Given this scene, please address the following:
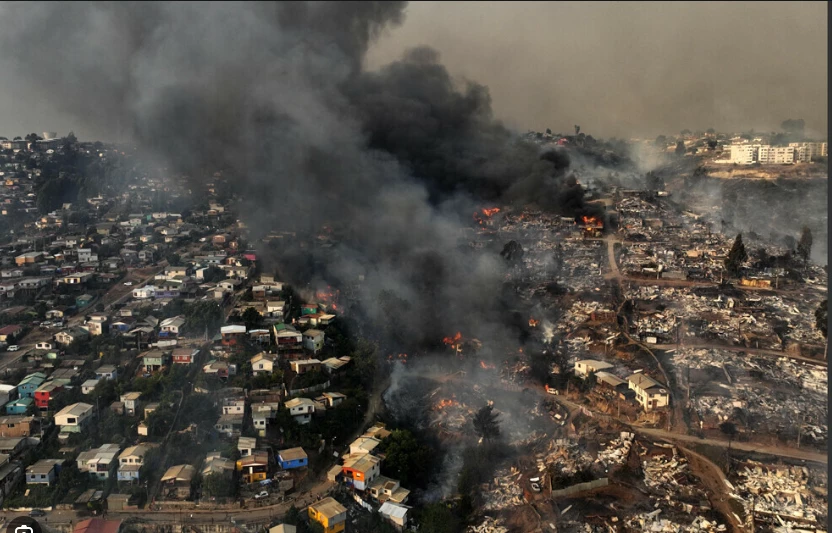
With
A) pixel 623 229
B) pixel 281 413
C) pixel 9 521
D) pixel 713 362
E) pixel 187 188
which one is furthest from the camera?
pixel 187 188

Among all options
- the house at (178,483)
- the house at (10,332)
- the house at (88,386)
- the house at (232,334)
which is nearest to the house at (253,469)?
the house at (178,483)

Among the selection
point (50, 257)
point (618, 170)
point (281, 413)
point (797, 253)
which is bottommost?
point (281, 413)

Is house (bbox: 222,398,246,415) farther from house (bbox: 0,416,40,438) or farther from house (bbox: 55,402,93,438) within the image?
house (bbox: 0,416,40,438)

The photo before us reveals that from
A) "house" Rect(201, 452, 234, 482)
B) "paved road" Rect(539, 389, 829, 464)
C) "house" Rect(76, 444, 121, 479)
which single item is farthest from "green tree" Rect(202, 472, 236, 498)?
"paved road" Rect(539, 389, 829, 464)

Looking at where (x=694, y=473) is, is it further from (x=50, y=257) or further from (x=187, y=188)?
(x=187, y=188)

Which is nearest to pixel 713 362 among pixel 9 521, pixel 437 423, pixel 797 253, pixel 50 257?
pixel 437 423

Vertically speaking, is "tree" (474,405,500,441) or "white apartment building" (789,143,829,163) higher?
"white apartment building" (789,143,829,163)
